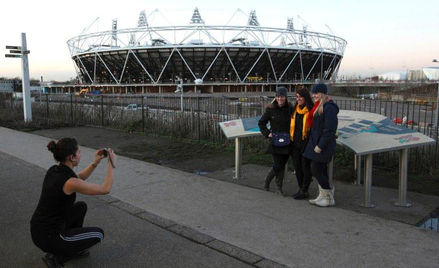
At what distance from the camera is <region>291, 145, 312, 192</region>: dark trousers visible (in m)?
5.79

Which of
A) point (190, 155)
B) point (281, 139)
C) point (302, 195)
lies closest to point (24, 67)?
point (190, 155)

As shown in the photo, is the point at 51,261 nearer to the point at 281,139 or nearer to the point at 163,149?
the point at 281,139

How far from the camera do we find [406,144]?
5.25 metres

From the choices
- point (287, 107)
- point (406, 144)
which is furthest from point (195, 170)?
point (406, 144)

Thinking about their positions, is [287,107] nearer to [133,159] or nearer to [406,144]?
[406,144]

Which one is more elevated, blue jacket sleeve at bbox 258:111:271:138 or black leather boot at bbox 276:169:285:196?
blue jacket sleeve at bbox 258:111:271:138

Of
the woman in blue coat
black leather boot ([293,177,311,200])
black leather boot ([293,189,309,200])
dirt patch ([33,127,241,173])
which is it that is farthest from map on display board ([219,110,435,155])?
dirt patch ([33,127,241,173])

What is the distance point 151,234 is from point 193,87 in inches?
2799

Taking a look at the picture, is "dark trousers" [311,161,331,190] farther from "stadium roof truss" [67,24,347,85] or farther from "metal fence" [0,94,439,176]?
"stadium roof truss" [67,24,347,85]

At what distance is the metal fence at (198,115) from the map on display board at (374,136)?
Result: 1860 mm

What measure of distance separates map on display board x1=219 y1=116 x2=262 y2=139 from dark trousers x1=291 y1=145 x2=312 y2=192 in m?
1.18

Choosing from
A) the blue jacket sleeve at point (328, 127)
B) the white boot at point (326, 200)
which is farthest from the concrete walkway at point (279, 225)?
the blue jacket sleeve at point (328, 127)

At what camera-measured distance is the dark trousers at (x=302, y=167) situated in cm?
579

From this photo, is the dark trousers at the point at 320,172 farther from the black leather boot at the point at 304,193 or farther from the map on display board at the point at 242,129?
the map on display board at the point at 242,129
